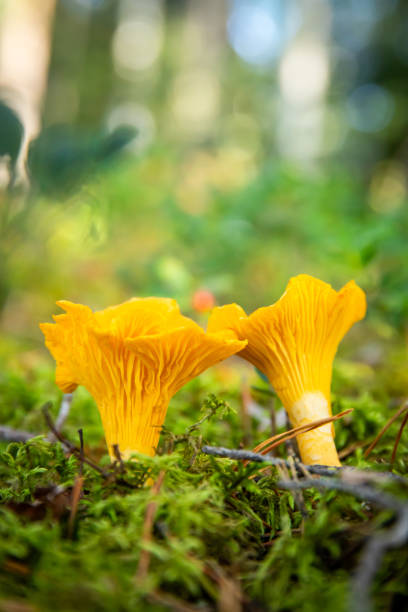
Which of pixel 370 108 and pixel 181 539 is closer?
pixel 181 539

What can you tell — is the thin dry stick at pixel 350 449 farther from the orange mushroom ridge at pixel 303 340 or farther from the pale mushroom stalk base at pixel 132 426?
the pale mushroom stalk base at pixel 132 426

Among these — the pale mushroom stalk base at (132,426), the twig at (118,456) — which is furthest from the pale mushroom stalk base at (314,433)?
the twig at (118,456)

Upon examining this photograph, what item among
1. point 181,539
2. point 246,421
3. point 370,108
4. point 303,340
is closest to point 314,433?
point 303,340

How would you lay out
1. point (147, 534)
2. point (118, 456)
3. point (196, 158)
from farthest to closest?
1. point (196, 158)
2. point (118, 456)
3. point (147, 534)

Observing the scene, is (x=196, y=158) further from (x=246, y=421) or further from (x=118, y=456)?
(x=118, y=456)

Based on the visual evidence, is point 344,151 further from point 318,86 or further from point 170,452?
point 170,452

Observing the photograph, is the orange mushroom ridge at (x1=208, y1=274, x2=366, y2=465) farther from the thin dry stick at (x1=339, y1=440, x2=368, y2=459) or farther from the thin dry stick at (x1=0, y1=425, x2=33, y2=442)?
the thin dry stick at (x1=0, y1=425, x2=33, y2=442)

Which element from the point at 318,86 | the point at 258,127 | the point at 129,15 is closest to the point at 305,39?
the point at 318,86
